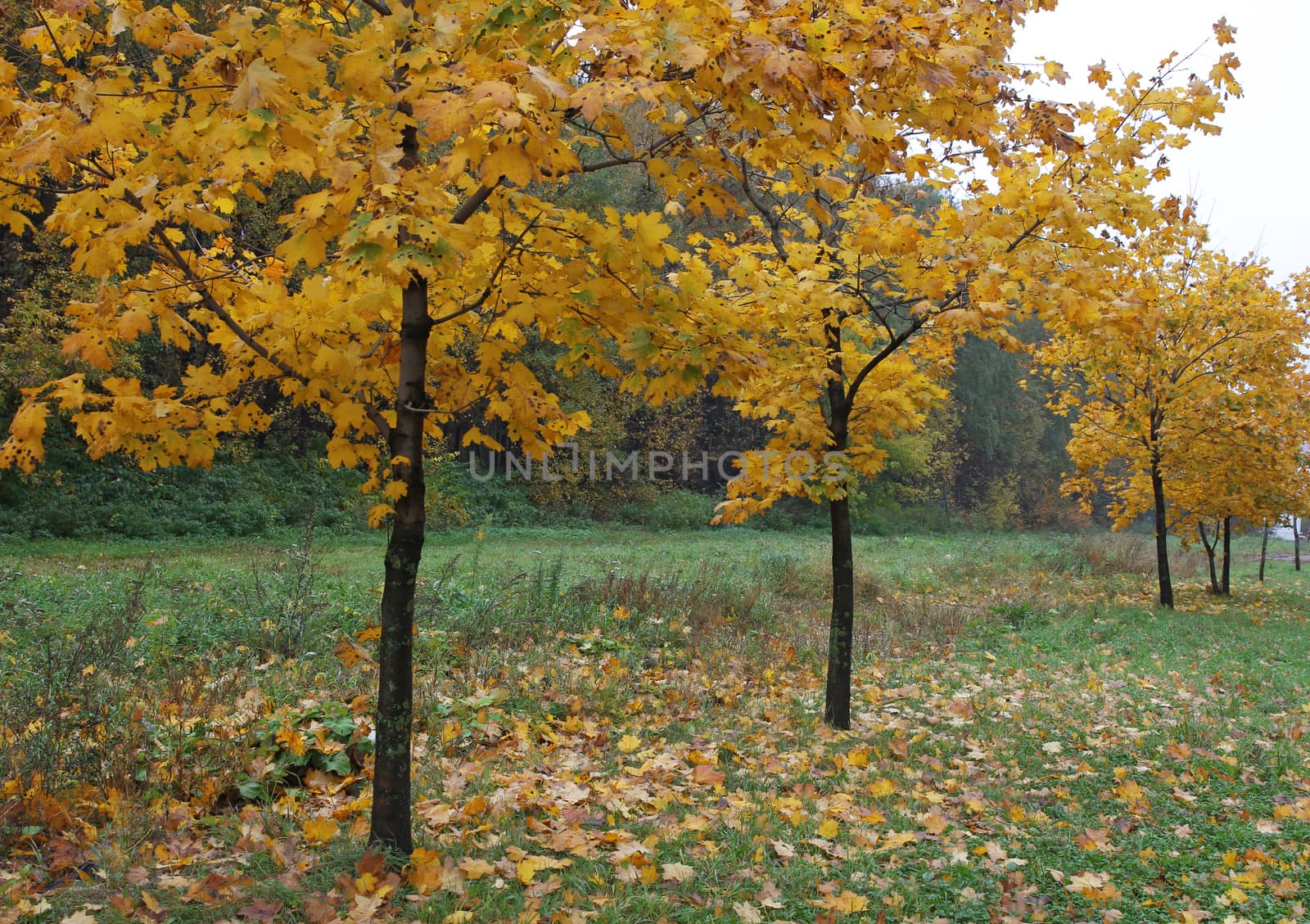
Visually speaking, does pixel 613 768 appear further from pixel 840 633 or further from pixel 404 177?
pixel 404 177

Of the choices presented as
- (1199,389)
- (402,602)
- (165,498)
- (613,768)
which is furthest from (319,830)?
(165,498)

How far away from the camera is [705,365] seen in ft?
10.8

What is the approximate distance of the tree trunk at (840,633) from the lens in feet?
19.9

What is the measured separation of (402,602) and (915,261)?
3.54 m

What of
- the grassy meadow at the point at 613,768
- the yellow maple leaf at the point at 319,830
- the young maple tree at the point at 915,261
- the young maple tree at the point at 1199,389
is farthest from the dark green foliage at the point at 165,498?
the young maple tree at the point at 1199,389

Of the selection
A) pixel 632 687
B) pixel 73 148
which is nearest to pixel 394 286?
pixel 73 148

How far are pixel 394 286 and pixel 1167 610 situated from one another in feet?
45.0

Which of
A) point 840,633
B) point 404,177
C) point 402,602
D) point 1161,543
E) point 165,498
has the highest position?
point 404,177

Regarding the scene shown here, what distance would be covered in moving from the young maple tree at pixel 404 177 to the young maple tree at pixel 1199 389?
34.7 feet

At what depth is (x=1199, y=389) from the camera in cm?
1340

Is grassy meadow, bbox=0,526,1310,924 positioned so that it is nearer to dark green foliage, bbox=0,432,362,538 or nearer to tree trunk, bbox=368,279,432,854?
tree trunk, bbox=368,279,432,854

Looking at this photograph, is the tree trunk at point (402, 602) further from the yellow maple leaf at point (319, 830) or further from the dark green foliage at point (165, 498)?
the dark green foliage at point (165, 498)

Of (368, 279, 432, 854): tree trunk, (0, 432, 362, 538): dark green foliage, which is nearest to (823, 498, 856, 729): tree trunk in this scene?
(368, 279, 432, 854): tree trunk

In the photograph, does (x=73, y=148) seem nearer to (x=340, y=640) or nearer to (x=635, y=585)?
(x=340, y=640)
